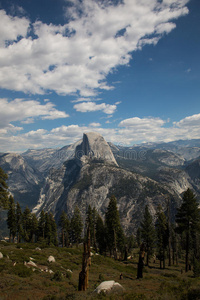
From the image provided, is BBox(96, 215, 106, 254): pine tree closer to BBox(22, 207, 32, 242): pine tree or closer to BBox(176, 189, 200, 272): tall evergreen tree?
BBox(22, 207, 32, 242): pine tree

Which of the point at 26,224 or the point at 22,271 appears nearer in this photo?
the point at 22,271

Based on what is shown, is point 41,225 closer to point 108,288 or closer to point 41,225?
point 41,225

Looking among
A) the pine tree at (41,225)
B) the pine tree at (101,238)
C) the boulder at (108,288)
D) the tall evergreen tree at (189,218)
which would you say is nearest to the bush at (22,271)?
the boulder at (108,288)

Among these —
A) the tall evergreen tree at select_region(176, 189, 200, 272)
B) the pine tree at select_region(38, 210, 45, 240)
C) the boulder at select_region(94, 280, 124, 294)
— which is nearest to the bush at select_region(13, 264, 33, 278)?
the boulder at select_region(94, 280, 124, 294)

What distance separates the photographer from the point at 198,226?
2947 cm

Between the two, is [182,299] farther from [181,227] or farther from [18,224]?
[18,224]

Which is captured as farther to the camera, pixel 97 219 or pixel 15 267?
pixel 97 219

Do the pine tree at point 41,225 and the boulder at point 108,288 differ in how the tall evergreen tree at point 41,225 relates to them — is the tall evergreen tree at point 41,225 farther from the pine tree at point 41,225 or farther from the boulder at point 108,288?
the boulder at point 108,288

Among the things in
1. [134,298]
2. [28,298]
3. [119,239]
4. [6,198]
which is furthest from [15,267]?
[119,239]

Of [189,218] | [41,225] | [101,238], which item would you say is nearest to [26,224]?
[41,225]

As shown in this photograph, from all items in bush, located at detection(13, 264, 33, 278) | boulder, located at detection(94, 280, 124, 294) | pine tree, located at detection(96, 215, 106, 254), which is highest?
boulder, located at detection(94, 280, 124, 294)

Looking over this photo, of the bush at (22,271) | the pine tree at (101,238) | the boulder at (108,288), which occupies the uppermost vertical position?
the boulder at (108,288)

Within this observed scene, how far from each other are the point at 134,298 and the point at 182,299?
2744 mm

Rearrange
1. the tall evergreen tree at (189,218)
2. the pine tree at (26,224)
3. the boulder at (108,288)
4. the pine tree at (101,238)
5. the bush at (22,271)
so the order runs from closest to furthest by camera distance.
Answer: the boulder at (108,288), the bush at (22,271), the tall evergreen tree at (189,218), the pine tree at (101,238), the pine tree at (26,224)
